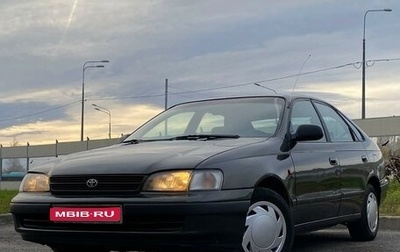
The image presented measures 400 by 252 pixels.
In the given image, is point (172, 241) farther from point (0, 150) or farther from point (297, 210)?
point (0, 150)

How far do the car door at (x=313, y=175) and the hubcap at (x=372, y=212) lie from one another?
3.24ft

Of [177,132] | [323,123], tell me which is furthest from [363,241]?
[177,132]

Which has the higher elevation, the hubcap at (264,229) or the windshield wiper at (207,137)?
the windshield wiper at (207,137)

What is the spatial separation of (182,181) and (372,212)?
334 centimetres

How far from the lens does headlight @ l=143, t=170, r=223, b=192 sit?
432 cm

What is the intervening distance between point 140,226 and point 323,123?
8.87ft

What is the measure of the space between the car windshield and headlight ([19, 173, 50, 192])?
124cm

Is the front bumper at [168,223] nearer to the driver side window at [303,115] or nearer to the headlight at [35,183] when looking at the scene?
the headlight at [35,183]

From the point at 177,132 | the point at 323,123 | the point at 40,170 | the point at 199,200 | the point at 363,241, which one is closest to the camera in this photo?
the point at 199,200

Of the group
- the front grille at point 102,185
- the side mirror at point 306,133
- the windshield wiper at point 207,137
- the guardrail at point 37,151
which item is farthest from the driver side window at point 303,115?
the guardrail at point 37,151

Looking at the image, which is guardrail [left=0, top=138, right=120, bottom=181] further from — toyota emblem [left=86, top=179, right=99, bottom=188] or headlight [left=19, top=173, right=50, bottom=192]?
toyota emblem [left=86, top=179, right=99, bottom=188]

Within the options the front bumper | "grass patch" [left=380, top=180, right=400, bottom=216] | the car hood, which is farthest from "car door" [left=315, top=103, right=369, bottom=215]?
"grass patch" [left=380, top=180, right=400, bottom=216]

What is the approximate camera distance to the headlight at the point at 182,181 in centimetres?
432

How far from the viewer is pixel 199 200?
4250mm
